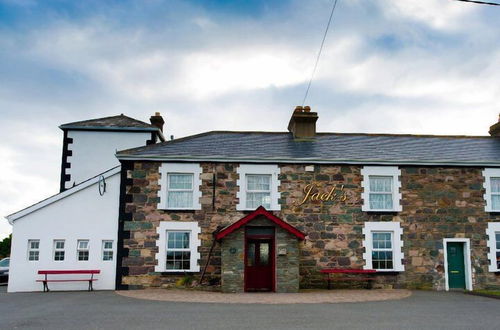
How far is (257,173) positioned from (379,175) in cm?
476

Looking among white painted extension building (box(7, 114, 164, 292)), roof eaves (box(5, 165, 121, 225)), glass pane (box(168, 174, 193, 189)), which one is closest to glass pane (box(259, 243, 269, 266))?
glass pane (box(168, 174, 193, 189))

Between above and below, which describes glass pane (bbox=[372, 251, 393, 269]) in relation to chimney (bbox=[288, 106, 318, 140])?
below

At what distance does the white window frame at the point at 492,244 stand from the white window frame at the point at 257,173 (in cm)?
819

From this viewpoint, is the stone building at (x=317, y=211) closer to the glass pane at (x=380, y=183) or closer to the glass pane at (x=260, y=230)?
→ the glass pane at (x=380, y=183)

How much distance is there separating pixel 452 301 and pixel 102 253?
39.4ft

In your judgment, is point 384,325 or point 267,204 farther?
point 267,204

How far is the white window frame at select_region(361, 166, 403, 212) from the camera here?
18859mm

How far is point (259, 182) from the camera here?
18.9 metres

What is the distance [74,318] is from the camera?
36.9 feet

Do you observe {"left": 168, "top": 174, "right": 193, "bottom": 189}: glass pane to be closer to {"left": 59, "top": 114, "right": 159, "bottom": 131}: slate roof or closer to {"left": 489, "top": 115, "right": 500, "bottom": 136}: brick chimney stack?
→ {"left": 59, "top": 114, "right": 159, "bottom": 131}: slate roof

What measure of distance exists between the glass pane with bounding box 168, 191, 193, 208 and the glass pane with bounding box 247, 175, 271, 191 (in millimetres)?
2275

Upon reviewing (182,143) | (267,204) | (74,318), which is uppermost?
(182,143)

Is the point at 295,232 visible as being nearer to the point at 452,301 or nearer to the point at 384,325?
the point at 452,301

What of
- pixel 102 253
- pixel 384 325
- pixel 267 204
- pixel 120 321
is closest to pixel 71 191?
pixel 102 253
